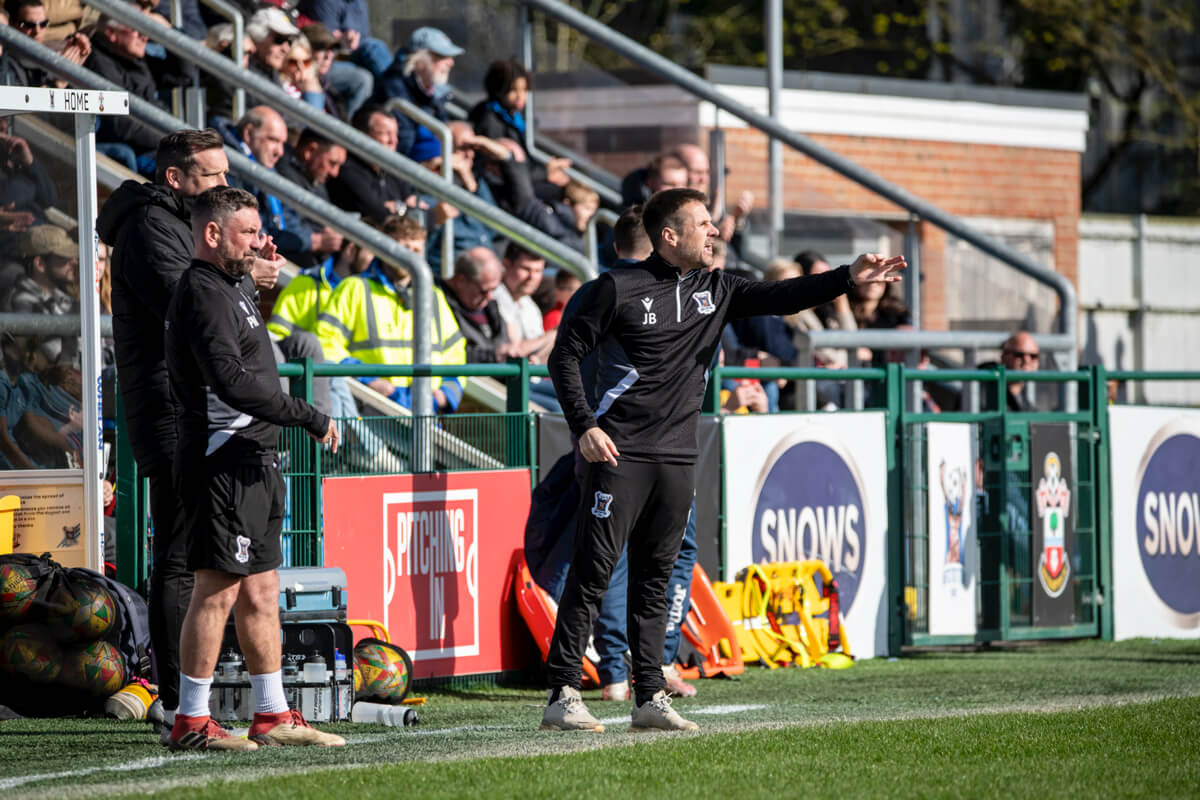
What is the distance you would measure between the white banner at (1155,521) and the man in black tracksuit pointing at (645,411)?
6.19m

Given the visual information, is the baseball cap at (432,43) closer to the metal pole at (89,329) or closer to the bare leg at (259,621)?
the metal pole at (89,329)

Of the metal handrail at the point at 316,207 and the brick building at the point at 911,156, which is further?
the brick building at the point at 911,156

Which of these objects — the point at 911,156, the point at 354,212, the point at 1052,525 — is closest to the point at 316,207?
the point at 354,212

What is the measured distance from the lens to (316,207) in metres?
10.4

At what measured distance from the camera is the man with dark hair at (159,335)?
7.41 metres

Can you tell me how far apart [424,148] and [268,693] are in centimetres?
760

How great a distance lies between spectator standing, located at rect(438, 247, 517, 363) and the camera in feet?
39.0

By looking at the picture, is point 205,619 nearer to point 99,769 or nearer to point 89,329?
point 99,769

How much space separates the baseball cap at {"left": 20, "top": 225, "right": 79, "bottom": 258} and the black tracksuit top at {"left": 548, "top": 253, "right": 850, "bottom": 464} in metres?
2.41

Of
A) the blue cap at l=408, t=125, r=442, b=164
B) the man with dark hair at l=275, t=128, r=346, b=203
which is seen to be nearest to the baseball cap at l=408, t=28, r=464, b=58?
the blue cap at l=408, t=125, r=442, b=164

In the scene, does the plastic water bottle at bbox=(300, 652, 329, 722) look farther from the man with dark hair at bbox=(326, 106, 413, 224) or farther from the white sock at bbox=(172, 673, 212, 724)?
the man with dark hair at bbox=(326, 106, 413, 224)

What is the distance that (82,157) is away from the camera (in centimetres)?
851

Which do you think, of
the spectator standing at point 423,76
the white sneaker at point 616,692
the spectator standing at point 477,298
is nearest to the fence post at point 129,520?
the white sneaker at point 616,692

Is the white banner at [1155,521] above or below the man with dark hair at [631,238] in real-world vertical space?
below
